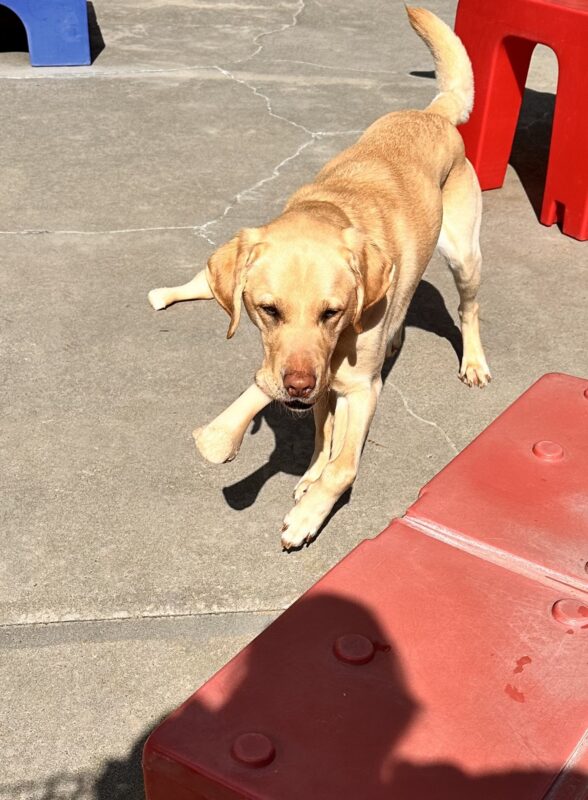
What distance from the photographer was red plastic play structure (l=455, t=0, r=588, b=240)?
5.69 meters

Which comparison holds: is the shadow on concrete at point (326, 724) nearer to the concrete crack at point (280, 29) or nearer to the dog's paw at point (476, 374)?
the dog's paw at point (476, 374)

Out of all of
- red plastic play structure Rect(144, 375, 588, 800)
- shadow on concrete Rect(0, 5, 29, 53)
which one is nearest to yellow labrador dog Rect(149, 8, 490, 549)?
red plastic play structure Rect(144, 375, 588, 800)

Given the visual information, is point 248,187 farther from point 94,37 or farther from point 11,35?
point 11,35

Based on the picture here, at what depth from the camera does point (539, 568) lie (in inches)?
88.7

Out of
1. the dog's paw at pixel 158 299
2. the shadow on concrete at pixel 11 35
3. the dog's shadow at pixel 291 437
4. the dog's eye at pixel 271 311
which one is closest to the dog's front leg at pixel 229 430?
the dog's eye at pixel 271 311

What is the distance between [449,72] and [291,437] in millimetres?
1852

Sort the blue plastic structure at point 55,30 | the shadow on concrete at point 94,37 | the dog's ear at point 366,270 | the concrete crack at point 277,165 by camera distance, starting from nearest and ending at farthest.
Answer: the dog's ear at point 366,270 < the concrete crack at point 277,165 < the blue plastic structure at point 55,30 < the shadow on concrete at point 94,37

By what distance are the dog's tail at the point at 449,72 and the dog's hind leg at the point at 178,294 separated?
1.37 metres

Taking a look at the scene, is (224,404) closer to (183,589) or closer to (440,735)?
(183,589)

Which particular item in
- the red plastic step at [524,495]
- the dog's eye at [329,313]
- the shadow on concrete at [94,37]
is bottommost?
the shadow on concrete at [94,37]

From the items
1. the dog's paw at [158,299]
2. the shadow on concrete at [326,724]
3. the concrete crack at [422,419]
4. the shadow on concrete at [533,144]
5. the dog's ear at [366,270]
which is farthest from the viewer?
the shadow on concrete at [533,144]

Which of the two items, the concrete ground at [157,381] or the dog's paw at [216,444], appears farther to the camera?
the dog's paw at [216,444]

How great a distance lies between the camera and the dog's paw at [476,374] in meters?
4.45

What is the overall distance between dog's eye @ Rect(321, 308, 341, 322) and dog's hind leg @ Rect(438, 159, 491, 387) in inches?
55.9
